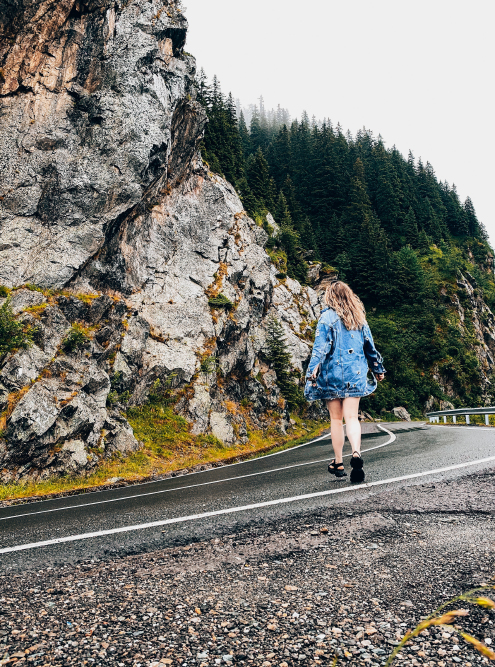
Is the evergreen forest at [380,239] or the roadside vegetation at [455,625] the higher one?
the evergreen forest at [380,239]

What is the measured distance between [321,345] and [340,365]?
30 cm

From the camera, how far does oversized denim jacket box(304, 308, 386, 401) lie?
178 inches

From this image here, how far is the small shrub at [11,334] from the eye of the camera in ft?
39.1

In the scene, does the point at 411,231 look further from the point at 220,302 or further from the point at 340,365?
the point at 340,365

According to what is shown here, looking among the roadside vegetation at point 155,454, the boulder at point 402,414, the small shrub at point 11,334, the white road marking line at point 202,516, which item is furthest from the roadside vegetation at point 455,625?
the boulder at point 402,414

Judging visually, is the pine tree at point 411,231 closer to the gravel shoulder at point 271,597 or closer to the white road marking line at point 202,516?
the white road marking line at point 202,516

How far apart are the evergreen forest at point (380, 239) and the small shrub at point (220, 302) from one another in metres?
15.1

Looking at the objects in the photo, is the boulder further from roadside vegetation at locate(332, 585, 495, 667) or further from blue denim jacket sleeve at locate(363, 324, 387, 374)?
roadside vegetation at locate(332, 585, 495, 667)

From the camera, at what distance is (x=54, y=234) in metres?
16.9

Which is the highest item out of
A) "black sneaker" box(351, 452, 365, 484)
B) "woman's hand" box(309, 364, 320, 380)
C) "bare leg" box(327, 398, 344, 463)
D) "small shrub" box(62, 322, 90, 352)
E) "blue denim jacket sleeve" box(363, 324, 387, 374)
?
"small shrub" box(62, 322, 90, 352)

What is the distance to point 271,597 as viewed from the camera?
6.40 feet

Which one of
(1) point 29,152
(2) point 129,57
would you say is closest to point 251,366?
(1) point 29,152

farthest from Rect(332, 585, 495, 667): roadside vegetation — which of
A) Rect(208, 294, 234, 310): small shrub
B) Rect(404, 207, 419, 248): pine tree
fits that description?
Rect(404, 207, 419, 248): pine tree

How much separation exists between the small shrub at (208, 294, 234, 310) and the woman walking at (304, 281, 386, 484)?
1699 cm
